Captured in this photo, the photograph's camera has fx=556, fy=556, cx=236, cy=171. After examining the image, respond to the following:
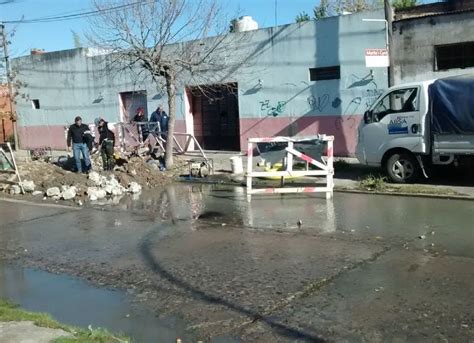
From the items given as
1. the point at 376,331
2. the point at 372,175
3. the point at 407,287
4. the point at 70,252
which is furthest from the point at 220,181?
the point at 376,331

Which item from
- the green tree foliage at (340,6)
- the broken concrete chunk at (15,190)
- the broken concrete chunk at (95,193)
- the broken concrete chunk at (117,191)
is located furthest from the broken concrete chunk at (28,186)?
the green tree foliage at (340,6)

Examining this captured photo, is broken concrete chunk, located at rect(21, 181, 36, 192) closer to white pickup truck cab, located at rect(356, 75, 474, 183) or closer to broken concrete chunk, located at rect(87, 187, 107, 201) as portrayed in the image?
broken concrete chunk, located at rect(87, 187, 107, 201)

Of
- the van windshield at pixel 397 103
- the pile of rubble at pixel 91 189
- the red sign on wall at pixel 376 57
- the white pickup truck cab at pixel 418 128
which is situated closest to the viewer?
the white pickup truck cab at pixel 418 128

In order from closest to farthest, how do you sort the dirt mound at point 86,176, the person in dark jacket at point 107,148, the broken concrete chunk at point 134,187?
1. the broken concrete chunk at point 134,187
2. the dirt mound at point 86,176
3. the person in dark jacket at point 107,148

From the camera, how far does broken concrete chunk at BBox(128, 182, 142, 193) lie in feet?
42.7

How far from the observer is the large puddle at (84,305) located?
15.9 ft

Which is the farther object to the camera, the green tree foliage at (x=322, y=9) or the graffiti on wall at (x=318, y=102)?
the green tree foliage at (x=322, y=9)

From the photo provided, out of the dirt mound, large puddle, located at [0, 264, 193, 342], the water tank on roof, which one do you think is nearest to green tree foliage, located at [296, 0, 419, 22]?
the water tank on roof

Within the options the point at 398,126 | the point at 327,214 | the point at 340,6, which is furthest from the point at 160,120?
the point at 340,6

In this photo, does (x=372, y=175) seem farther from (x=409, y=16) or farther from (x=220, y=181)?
(x=409, y=16)

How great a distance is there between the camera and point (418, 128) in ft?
38.3

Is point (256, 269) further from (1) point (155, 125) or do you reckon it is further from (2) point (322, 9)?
(2) point (322, 9)

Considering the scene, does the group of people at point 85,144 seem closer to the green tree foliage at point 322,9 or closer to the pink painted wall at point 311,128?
the pink painted wall at point 311,128

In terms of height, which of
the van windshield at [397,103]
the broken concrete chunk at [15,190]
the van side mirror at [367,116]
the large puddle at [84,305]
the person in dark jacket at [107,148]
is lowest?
the large puddle at [84,305]
